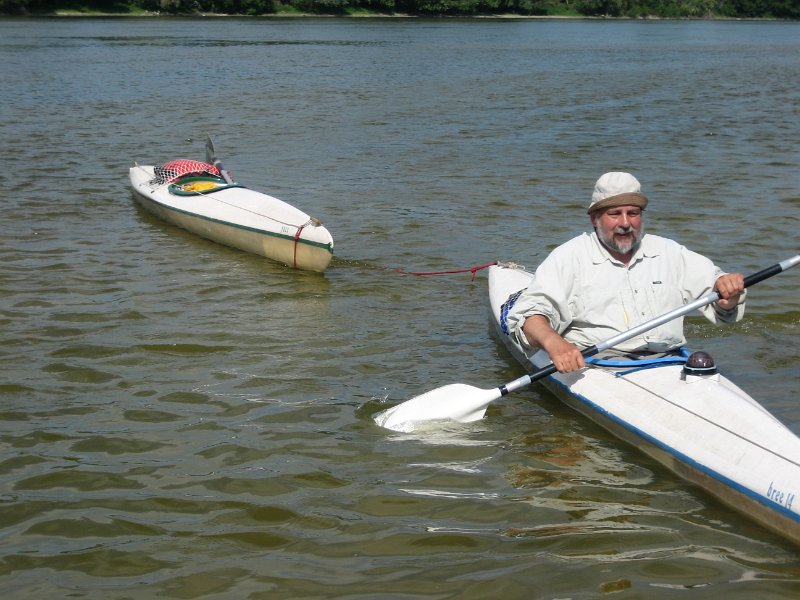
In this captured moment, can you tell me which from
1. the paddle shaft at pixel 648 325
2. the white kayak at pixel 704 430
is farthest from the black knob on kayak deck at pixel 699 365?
the paddle shaft at pixel 648 325

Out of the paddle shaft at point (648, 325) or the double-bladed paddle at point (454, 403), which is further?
the double-bladed paddle at point (454, 403)

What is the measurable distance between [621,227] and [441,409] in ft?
5.16

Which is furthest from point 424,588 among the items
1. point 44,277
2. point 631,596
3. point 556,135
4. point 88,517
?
point 556,135

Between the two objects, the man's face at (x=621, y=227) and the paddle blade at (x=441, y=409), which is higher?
the man's face at (x=621, y=227)

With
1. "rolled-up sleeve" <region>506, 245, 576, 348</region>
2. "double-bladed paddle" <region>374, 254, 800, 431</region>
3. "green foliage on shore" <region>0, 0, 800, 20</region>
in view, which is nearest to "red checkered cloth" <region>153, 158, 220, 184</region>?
"double-bladed paddle" <region>374, 254, 800, 431</region>

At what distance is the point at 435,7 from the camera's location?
89312 mm

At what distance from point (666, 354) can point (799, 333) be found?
2.47 m

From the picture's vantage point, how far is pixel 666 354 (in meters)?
6.36

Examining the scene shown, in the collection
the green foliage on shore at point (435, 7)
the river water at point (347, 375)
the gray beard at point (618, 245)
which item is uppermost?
the green foliage on shore at point (435, 7)

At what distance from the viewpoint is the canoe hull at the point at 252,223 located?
33.8ft

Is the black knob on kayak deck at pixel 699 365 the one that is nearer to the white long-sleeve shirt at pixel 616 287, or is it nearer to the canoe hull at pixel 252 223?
the white long-sleeve shirt at pixel 616 287

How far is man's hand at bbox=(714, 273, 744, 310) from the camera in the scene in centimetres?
586

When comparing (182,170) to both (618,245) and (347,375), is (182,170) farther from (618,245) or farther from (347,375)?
(618,245)

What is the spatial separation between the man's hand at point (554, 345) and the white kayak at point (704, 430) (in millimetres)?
432
